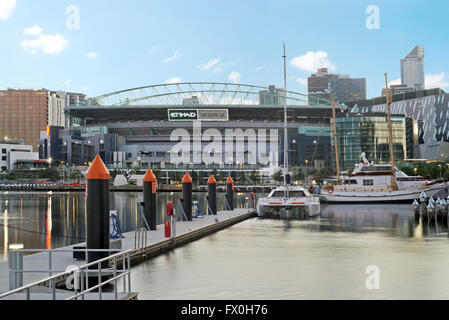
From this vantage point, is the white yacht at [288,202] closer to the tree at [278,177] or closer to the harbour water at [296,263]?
the harbour water at [296,263]

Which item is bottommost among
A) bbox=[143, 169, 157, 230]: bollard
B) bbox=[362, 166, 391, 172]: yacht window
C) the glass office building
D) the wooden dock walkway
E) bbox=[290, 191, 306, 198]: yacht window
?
the wooden dock walkway

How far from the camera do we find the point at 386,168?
8362 cm

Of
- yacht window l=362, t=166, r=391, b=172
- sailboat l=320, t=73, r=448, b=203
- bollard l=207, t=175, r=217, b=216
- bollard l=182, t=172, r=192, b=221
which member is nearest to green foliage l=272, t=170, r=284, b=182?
sailboat l=320, t=73, r=448, b=203

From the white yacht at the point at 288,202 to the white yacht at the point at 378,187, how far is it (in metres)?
28.1

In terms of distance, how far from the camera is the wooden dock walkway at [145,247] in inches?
720

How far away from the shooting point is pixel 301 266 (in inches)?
927

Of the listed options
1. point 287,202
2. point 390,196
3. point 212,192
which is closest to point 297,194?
point 287,202

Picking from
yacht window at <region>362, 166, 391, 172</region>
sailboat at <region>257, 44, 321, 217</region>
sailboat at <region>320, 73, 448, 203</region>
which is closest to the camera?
sailboat at <region>257, 44, 321, 217</region>

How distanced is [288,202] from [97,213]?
111 feet

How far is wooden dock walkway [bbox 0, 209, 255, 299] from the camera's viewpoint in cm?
1829

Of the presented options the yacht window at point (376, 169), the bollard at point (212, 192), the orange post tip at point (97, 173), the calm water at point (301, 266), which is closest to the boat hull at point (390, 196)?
the yacht window at point (376, 169)

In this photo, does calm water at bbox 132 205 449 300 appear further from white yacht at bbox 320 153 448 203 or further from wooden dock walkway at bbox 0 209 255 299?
white yacht at bbox 320 153 448 203

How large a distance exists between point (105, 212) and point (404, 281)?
443 inches
